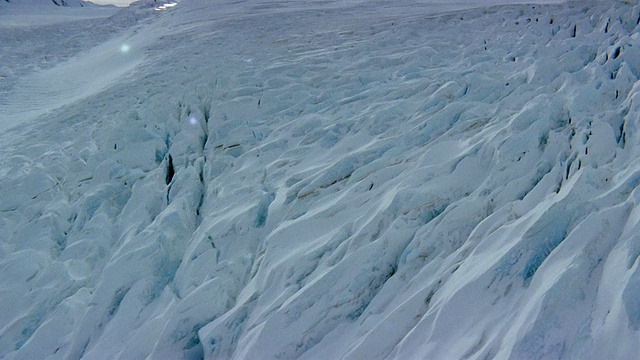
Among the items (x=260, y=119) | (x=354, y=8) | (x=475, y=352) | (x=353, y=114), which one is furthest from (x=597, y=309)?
(x=354, y=8)

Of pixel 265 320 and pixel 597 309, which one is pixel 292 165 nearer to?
pixel 265 320

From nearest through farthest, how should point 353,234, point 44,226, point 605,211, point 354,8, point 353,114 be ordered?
point 605,211, point 353,234, point 44,226, point 353,114, point 354,8

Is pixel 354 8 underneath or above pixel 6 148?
above

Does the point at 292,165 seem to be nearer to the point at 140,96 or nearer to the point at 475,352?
the point at 475,352

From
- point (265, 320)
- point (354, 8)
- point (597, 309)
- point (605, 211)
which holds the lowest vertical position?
point (265, 320)

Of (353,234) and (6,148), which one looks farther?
(6,148)

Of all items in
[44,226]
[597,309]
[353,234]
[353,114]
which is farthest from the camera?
[353,114]
